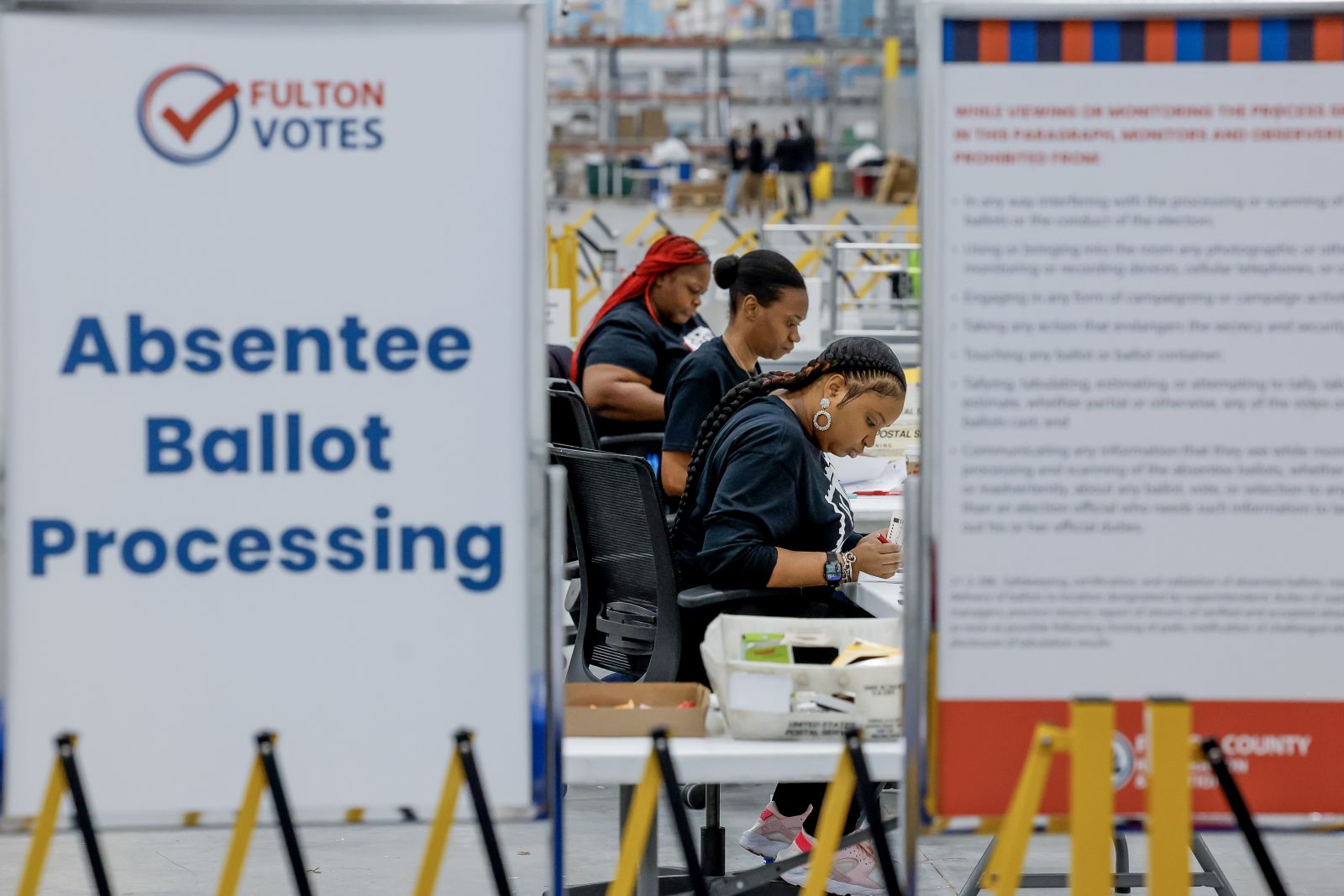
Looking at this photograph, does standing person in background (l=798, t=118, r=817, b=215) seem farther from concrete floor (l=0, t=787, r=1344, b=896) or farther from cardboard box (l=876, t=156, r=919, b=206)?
concrete floor (l=0, t=787, r=1344, b=896)

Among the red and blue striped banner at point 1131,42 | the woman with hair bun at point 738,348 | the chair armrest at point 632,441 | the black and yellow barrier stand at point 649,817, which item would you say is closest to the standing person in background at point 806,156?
the chair armrest at point 632,441

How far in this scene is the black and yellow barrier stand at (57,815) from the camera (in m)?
2.06

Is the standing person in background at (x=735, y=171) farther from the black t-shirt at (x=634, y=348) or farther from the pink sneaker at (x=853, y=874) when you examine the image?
the pink sneaker at (x=853, y=874)

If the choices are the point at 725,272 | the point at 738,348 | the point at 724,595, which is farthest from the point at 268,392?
the point at 725,272

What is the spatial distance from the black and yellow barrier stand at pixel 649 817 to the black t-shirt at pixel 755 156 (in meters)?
27.7

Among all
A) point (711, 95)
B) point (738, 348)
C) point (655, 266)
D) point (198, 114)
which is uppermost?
point (711, 95)

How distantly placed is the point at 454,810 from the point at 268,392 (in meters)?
0.55

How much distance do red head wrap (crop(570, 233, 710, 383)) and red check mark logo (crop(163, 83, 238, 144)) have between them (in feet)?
11.6

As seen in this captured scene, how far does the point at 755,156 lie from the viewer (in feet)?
96.9

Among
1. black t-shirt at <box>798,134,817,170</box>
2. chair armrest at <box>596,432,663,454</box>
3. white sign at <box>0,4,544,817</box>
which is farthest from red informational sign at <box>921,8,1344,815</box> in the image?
black t-shirt at <box>798,134,817,170</box>

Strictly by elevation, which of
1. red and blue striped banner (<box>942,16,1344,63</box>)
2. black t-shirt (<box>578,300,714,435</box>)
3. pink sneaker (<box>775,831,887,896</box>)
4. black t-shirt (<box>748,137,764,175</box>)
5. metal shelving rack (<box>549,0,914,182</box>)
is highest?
metal shelving rack (<box>549,0,914,182</box>)

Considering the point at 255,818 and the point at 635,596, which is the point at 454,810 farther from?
the point at 635,596

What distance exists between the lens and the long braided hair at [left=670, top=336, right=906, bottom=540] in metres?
3.61

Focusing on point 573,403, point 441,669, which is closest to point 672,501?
point 573,403
